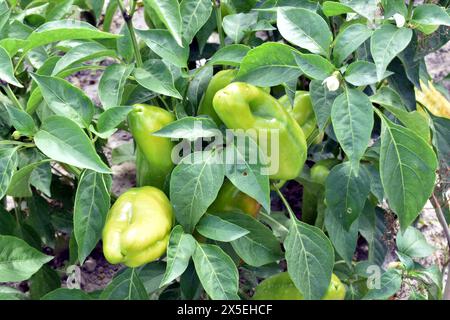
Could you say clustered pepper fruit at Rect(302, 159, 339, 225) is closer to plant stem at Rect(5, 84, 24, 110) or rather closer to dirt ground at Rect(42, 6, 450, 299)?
dirt ground at Rect(42, 6, 450, 299)

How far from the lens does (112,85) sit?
97 centimetres

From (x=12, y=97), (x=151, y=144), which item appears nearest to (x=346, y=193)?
(x=151, y=144)

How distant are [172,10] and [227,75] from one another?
164 millimetres

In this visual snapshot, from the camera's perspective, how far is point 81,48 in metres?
0.95

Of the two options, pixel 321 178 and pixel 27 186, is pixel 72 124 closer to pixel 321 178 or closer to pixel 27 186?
pixel 27 186

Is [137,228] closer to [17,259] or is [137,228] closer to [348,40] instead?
[17,259]

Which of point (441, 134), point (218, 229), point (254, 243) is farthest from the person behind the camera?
point (441, 134)

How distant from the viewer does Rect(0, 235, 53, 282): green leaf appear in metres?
0.96

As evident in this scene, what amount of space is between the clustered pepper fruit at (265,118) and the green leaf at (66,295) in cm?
37

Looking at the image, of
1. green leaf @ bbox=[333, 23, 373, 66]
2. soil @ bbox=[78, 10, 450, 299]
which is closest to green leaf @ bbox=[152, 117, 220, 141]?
green leaf @ bbox=[333, 23, 373, 66]

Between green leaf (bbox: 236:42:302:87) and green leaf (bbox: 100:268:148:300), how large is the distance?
0.38 m

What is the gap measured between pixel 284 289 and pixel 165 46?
49cm

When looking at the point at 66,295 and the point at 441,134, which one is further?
the point at 441,134
